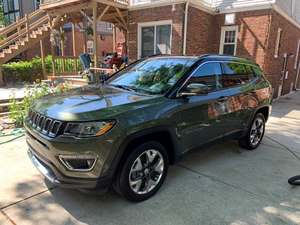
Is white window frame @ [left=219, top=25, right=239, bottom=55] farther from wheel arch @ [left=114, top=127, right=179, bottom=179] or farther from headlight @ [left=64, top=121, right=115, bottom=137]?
headlight @ [left=64, top=121, right=115, bottom=137]

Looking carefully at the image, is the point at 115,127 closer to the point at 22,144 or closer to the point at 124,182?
the point at 124,182

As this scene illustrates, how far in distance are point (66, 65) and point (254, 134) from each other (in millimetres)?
11695

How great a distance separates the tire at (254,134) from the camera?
473 centimetres

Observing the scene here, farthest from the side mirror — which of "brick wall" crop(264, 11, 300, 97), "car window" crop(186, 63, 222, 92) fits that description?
"brick wall" crop(264, 11, 300, 97)

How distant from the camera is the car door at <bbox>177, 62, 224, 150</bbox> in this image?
3287 mm

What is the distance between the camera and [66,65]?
14047 mm

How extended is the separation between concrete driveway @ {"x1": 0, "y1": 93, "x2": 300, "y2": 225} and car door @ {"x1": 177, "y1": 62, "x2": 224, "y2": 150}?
0.57 meters

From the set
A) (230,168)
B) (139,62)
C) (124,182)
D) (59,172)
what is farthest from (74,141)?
(230,168)

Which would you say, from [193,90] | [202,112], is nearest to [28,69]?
[202,112]

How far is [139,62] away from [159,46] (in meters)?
6.51

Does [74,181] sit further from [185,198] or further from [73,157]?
[185,198]

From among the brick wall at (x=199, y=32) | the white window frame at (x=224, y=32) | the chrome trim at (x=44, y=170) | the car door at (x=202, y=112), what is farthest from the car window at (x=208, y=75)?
the white window frame at (x=224, y=32)

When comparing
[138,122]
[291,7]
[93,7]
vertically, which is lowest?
[138,122]

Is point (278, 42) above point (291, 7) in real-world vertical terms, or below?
below
